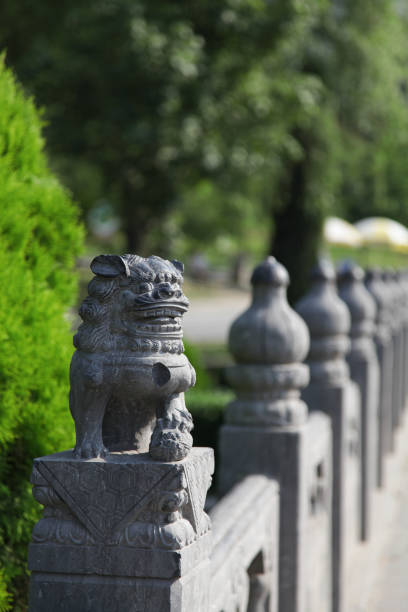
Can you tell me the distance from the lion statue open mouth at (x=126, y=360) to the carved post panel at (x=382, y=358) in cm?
629

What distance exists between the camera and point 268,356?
3428mm

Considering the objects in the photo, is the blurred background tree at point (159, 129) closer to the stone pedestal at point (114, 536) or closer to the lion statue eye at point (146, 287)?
the stone pedestal at point (114, 536)

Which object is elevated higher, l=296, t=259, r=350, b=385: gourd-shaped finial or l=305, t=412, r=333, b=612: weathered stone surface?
l=296, t=259, r=350, b=385: gourd-shaped finial

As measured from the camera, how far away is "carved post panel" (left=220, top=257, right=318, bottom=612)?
3.40 metres

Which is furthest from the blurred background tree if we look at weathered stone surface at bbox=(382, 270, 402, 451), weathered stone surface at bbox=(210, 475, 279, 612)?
weathered stone surface at bbox=(382, 270, 402, 451)

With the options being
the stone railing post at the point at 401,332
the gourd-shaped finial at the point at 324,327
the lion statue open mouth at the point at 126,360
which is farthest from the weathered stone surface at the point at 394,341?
the lion statue open mouth at the point at 126,360

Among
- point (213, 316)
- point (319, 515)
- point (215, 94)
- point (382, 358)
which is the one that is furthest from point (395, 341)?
point (213, 316)

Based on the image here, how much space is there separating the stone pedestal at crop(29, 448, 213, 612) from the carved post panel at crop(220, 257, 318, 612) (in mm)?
1591

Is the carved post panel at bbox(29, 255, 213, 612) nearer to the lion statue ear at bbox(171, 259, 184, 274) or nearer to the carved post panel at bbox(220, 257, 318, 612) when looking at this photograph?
the lion statue ear at bbox(171, 259, 184, 274)

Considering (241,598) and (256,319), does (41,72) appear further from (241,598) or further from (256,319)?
(241,598)

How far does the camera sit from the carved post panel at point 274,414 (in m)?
3.40

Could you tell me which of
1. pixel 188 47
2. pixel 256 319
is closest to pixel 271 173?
pixel 188 47

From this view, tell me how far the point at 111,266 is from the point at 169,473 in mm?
→ 482

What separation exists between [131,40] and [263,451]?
9209mm
